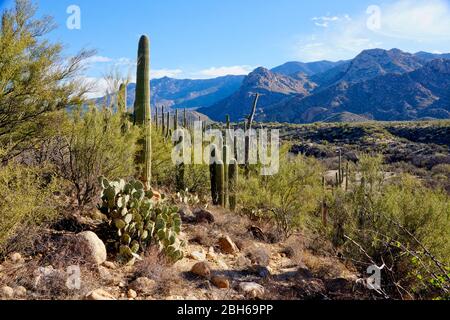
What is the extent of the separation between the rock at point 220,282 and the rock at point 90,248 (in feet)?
A: 5.35

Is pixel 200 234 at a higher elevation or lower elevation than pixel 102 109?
lower

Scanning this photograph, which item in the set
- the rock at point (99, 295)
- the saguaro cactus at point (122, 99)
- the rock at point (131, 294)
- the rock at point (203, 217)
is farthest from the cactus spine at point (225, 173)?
the rock at point (99, 295)

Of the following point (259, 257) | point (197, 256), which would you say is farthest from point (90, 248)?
point (259, 257)

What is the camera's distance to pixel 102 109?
8602 mm

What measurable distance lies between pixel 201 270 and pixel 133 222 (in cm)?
131

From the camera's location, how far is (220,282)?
5.56 m

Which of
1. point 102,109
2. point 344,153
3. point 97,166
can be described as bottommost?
point 344,153

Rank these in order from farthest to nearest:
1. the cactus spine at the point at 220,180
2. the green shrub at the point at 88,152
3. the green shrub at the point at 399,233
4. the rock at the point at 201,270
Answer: the cactus spine at the point at 220,180 < the green shrub at the point at 88,152 < the green shrub at the point at 399,233 < the rock at the point at 201,270

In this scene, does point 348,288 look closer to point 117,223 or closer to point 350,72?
point 117,223

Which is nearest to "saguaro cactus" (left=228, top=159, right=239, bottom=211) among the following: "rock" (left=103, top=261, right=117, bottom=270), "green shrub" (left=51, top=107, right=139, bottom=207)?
"green shrub" (left=51, top=107, right=139, bottom=207)

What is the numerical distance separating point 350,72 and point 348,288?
512 feet

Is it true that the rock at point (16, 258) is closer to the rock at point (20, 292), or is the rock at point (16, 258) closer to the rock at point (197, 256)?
the rock at point (20, 292)

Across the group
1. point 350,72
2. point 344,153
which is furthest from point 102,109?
point 350,72

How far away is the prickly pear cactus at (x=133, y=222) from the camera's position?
5738 millimetres
